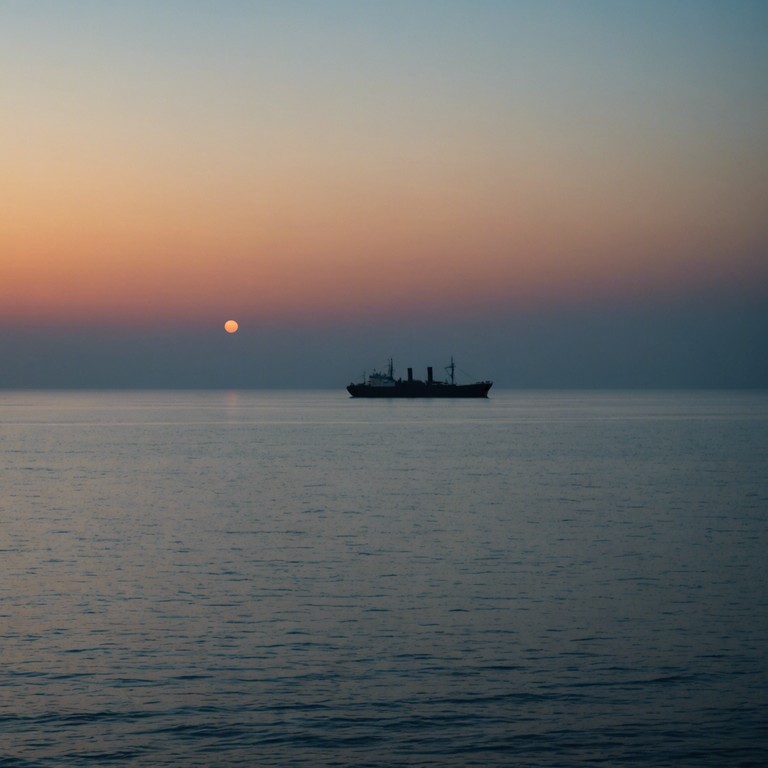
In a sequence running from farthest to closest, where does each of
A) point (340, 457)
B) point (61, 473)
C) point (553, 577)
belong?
point (340, 457) → point (61, 473) → point (553, 577)

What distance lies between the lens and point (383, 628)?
25891 millimetres

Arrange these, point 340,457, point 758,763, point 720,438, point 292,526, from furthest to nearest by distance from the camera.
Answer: point 720,438
point 340,457
point 292,526
point 758,763

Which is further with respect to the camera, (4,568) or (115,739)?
(4,568)

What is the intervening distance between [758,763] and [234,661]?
11.2 m

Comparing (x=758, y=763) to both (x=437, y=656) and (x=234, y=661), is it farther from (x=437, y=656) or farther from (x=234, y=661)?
(x=234, y=661)

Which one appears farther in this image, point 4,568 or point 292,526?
point 292,526

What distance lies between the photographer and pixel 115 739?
17.9 m

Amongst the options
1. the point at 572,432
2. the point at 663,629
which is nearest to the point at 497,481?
the point at 663,629

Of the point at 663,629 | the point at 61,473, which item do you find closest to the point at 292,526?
the point at 663,629

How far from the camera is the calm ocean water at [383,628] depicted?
18.1m

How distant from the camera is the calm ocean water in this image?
18141mm

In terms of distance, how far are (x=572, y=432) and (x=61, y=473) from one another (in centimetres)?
8638

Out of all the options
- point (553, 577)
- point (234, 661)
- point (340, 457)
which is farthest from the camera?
point (340, 457)

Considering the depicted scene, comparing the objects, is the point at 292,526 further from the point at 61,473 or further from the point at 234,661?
the point at 61,473
